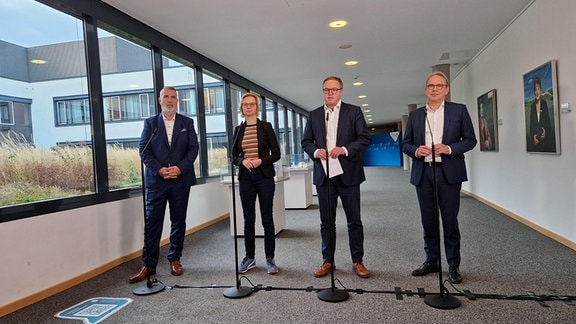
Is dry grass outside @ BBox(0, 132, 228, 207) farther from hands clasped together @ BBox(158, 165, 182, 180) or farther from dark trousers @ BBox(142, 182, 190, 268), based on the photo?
hands clasped together @ BBox(158, 165, 182, 180)

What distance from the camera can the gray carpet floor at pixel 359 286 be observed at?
2.33m

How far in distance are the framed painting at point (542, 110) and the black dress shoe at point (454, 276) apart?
194 cm

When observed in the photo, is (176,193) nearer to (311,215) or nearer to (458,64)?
(311,215)

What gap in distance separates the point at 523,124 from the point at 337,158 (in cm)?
316

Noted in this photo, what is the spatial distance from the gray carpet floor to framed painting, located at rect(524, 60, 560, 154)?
100cm

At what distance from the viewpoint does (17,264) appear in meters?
2.80

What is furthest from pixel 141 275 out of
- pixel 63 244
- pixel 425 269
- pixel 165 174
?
pixel 425 269

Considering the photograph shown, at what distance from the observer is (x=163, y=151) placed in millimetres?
3287

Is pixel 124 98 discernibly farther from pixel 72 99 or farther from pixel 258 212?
pixel 258 212

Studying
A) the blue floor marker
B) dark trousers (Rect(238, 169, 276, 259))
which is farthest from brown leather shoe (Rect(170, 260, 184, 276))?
dark trousers (Rect(238, 169, 276, 259))

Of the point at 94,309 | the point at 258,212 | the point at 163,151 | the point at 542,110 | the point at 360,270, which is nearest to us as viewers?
the point at 94,309

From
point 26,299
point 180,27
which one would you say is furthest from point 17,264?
point 180,27

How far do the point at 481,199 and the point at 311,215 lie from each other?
323 centimetres

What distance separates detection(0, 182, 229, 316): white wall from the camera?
2764mm
